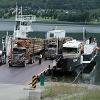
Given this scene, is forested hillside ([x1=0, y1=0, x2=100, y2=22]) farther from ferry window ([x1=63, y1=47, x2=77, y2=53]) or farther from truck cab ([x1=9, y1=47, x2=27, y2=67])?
truck cab ([x1=9, y1=47, x2=27, y2=67])

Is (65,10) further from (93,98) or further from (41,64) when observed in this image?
(93,98)

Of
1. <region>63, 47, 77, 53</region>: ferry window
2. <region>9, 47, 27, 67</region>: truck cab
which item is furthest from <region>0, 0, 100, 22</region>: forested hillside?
<region>9, 47, 27, 67</region>: truck cab

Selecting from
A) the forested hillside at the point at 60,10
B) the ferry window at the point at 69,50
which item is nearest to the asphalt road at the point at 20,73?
the ferry window at the point at 69,50

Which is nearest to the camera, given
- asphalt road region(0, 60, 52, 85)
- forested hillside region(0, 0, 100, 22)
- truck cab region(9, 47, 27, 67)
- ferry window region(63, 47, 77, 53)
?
asphalt road region(0, 60, 52, 85)

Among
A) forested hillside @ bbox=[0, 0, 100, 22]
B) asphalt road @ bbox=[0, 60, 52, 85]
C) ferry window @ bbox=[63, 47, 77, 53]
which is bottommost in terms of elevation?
forested hillside @ bbox=[0, 0, 100, 22]

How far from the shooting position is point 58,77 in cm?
4009

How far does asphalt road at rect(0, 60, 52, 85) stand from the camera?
3005 centimetres

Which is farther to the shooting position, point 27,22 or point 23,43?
point 27,22

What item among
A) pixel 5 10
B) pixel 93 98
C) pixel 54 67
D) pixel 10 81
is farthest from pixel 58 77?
pixel 5 10

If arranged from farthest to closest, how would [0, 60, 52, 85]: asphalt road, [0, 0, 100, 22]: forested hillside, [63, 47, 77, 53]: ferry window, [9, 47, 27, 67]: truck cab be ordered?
[0, 0, 100, 22]: forested hillside, [63, 47, 77, 53]: ferry window, [9, 47, 27, 67]: truck cab, [0, 60, 52, 85]: asphalt road

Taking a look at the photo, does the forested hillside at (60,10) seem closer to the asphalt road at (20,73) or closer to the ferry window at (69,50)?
the ferry window at (69,50)

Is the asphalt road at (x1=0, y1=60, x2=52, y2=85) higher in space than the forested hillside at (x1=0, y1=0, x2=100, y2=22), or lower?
higher

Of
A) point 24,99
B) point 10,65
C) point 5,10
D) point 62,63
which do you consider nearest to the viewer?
point 24,99

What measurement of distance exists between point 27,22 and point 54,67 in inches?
469
